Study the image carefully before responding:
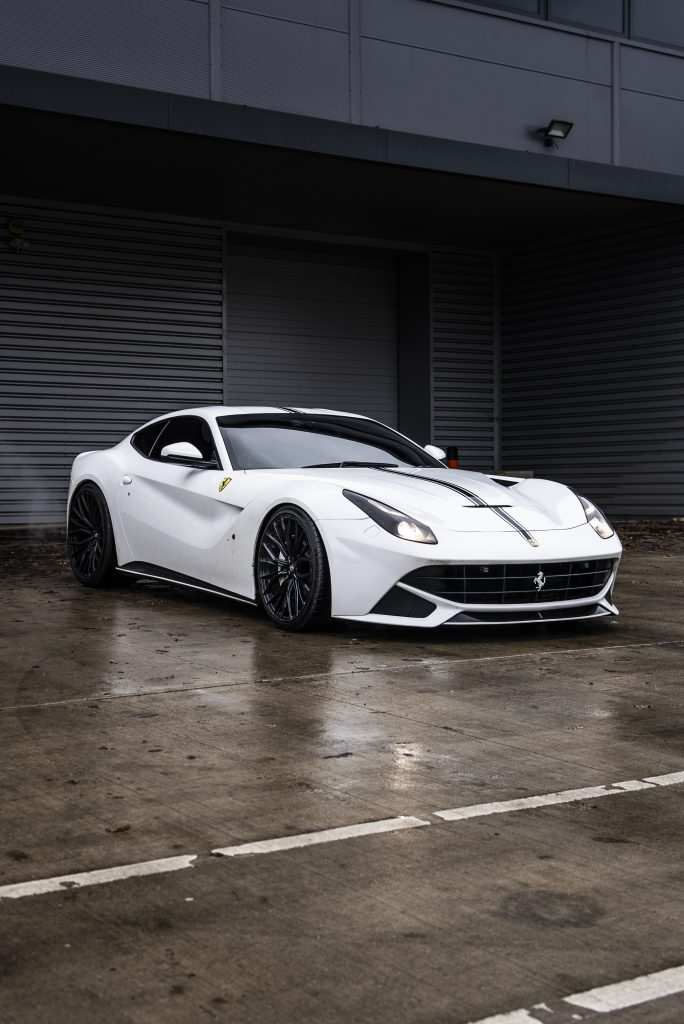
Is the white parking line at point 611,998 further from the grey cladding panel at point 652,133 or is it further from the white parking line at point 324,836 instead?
the grey cladding panel at point 652,133

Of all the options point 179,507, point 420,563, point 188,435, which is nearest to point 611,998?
point 420,563

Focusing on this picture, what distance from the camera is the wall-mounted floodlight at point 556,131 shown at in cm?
1695

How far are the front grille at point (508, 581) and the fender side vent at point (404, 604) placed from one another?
66 millimetres

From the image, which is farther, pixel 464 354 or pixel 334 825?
pixel 464 354

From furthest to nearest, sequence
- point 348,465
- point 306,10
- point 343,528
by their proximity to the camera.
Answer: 1. point 306,10
2. point 348,465
3. point 343,528

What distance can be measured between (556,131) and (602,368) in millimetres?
3639

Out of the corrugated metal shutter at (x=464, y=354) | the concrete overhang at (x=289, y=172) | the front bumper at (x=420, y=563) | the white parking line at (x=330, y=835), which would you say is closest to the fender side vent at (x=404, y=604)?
the front bumper at (x=420, y=563)

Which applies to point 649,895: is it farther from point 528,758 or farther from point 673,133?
point 673,133

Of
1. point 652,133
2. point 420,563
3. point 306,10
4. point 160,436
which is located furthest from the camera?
point 652,133

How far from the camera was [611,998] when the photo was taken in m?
2.59

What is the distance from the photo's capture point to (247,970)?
107 inches

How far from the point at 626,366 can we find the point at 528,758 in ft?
48.8

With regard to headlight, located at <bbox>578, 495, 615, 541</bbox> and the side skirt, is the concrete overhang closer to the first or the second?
the side skirt

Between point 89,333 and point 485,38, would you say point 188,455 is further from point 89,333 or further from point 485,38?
point 485,38
